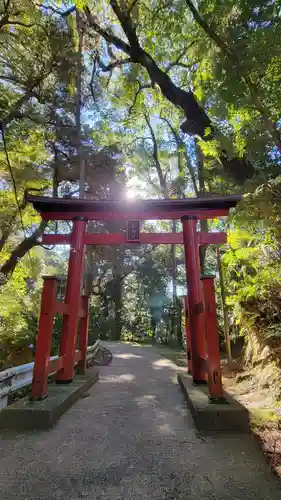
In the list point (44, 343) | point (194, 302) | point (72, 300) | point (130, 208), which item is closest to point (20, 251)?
point (72, 300)

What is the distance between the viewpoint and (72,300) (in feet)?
15.2

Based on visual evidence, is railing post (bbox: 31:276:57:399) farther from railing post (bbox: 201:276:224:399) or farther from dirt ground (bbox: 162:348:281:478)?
dirt ground (bbox: 162:348:281:478)

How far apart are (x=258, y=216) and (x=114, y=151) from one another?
8.14 meters

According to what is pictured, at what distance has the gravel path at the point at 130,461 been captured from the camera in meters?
1.95

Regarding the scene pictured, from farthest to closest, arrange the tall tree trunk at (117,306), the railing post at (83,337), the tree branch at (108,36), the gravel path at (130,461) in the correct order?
the tall tree trunk at (117,306) < the tree branch at (108,36) < the railing post at (83,337) < the gravel path at (130,461)

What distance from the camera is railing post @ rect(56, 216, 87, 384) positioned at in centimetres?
444

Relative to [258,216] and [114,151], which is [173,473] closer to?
[258,216]

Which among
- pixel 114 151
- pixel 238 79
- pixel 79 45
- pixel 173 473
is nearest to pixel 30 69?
pixel 79 45

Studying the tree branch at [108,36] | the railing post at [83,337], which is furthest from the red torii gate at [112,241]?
the tree branch at [108,36]

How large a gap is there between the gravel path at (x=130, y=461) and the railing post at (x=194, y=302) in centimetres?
88

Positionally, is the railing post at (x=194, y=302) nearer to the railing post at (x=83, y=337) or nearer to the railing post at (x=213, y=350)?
the railing post at (x=213, y=350)

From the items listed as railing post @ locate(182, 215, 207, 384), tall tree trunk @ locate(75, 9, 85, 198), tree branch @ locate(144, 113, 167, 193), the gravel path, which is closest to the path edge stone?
the gravel path

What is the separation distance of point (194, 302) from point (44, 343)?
2.45m

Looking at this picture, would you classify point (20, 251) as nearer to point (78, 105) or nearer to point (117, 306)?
point (78, 105)
